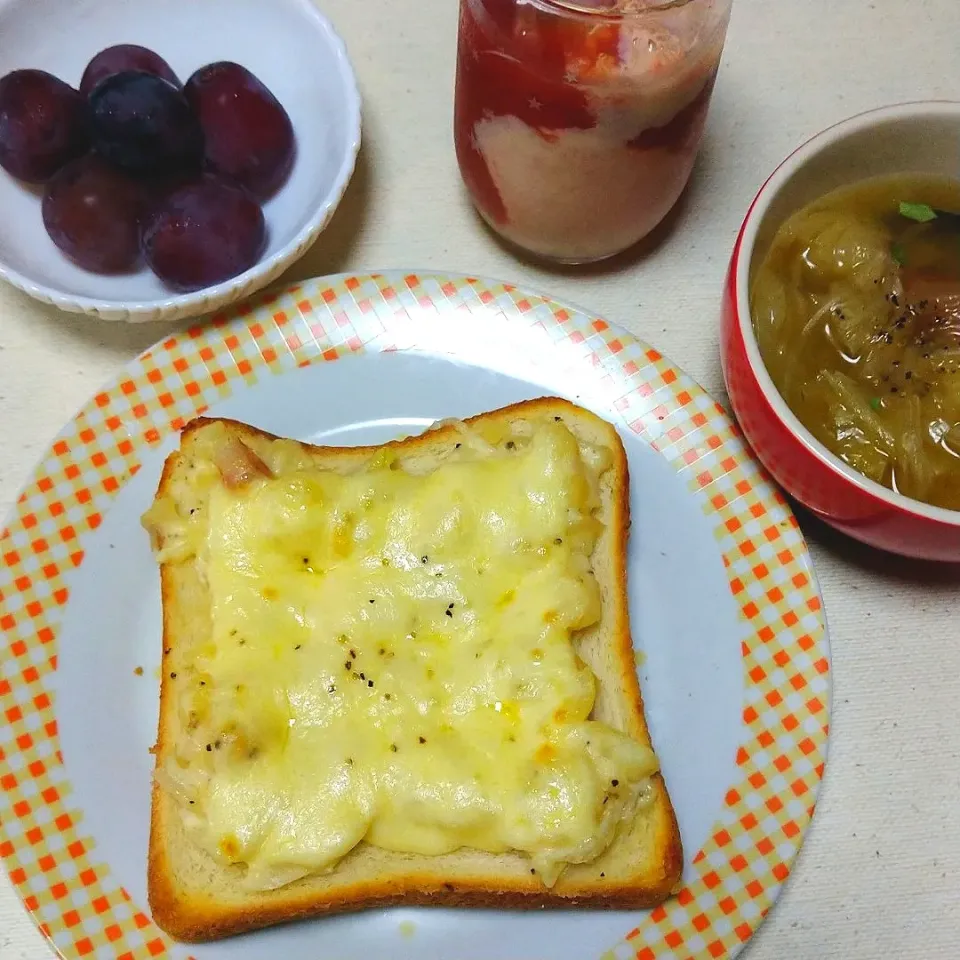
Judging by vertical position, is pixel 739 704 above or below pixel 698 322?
below

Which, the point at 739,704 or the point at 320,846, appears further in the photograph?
the point at 739,704

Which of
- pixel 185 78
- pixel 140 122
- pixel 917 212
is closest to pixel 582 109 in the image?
pixel 917 212

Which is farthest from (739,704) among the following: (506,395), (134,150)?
(134,150)

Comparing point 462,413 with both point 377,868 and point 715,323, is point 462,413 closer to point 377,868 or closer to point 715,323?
point 715,323

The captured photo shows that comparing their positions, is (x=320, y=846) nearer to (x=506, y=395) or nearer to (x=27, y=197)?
(x=506, y=395)

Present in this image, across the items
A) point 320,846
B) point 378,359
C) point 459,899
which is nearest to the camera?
point 320,846
